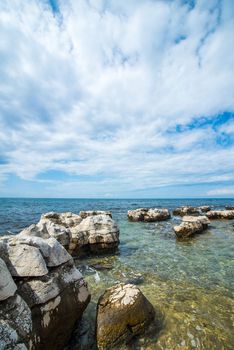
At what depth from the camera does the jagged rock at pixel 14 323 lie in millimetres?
3710

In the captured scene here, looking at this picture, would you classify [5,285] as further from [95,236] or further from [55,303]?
[95,236]

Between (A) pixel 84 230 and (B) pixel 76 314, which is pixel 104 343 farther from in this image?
(A) pixel 84 230

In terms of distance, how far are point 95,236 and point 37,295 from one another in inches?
348

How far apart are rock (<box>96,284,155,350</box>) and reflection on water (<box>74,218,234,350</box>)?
0.94 feet

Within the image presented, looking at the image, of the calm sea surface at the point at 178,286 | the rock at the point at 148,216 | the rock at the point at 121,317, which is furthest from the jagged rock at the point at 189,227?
the rock at the point at 121,317

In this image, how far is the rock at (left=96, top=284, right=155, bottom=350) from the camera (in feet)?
17.3

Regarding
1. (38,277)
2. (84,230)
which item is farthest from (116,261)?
(38,277)

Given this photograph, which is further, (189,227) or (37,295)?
(189,227)

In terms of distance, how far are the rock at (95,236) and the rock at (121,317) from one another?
7070 mm

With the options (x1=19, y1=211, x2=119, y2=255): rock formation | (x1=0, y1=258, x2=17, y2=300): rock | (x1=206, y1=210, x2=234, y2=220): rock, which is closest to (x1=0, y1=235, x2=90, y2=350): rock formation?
(x1=0, y1=258, x2=17, y2=300): rock

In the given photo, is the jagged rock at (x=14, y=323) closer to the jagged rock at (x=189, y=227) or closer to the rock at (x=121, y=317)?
the rock at (x=121, y=317)

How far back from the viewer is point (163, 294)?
787cm

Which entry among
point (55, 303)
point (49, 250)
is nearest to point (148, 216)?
point (49, 250)

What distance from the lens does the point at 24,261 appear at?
4887 mm
